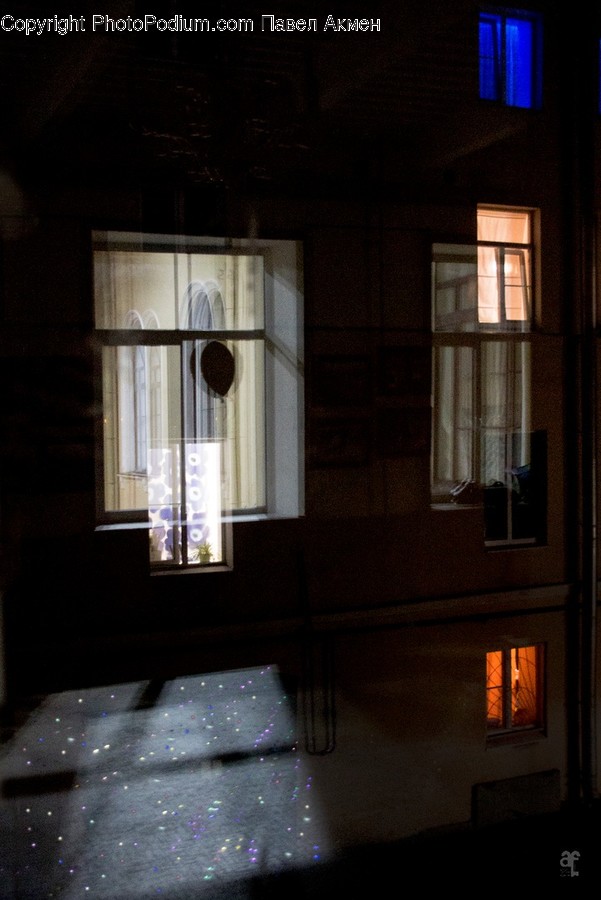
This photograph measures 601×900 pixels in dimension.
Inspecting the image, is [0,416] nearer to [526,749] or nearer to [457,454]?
[457,454]

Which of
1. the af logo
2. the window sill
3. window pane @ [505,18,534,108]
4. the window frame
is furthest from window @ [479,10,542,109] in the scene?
the af logo

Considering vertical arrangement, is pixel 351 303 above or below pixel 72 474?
above

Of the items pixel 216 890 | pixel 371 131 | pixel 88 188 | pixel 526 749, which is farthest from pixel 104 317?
pixel 526 749

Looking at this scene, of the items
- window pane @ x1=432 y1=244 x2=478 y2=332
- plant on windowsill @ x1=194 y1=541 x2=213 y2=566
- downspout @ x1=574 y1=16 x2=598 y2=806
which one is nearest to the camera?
plant on windowsill @ x1=194 y1=541 x2=213 y2=566

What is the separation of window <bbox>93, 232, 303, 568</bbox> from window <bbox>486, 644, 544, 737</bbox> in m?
1.78

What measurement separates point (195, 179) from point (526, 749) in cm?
396

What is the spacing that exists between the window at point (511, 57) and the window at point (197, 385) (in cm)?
187

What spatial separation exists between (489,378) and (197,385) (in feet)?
6.24

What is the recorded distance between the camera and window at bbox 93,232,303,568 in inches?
166

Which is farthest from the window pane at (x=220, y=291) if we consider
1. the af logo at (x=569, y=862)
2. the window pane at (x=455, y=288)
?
the af logo at (x=569, y=862)

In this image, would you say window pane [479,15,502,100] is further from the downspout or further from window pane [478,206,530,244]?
window pane [478,206,530,244]

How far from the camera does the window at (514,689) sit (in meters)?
5.34

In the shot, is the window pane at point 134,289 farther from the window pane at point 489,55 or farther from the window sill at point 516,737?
the window sill at point 516,737

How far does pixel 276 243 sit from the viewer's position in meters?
4.58
